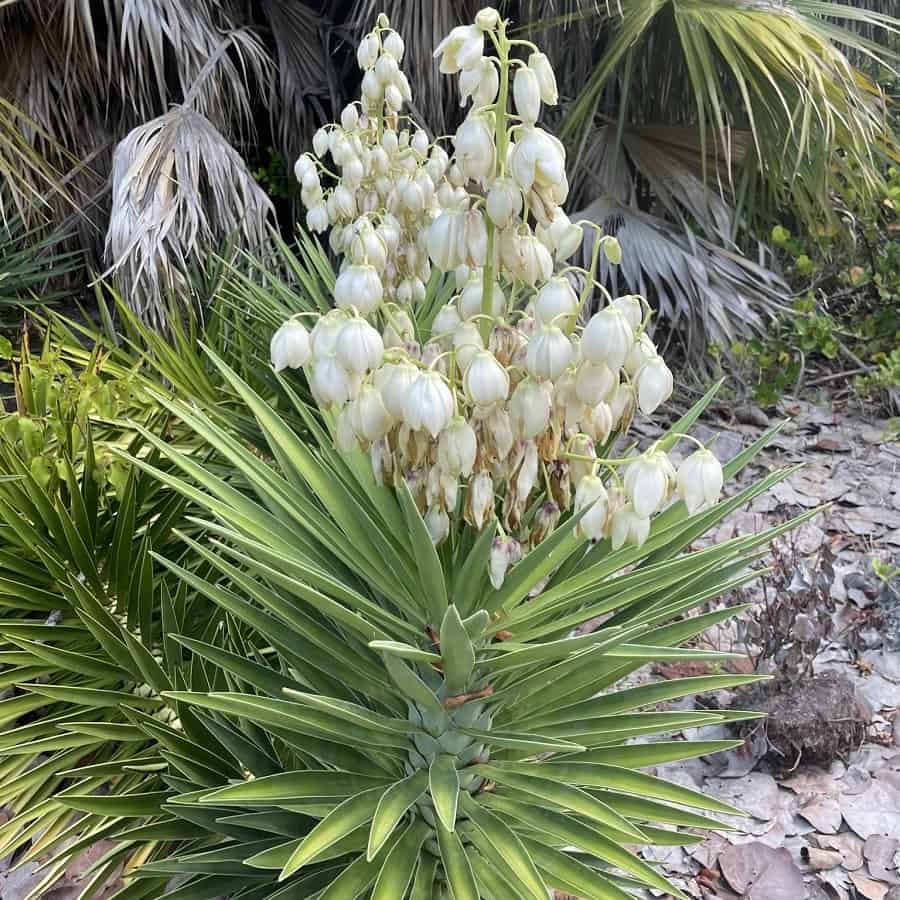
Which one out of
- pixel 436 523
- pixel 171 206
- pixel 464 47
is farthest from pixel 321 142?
pixel 171 206

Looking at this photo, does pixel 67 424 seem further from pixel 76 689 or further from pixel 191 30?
pixel 191 30

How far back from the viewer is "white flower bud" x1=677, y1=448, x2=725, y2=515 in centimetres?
83

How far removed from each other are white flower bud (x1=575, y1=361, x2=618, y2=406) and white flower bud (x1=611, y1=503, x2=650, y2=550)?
117mm

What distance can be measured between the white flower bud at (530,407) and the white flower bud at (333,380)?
16cm

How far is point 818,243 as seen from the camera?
3.65 m

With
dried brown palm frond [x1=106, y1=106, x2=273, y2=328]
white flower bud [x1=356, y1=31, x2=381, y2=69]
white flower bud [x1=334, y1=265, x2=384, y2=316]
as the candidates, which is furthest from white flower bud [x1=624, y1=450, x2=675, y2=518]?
dried brown palm frond [x1=106, y1=106, x2=273, y2=328]

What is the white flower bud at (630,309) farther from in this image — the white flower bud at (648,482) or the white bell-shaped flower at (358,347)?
the white bell-shaped flower at (358,347)

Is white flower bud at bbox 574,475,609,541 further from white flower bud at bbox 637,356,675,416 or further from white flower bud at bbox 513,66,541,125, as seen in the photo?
white flower bud at bbox 513,66,541,125

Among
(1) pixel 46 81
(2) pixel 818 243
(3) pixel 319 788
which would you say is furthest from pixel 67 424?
(2) pixel 818 243

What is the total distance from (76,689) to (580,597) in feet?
2.67

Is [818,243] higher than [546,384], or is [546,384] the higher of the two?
[546,384]

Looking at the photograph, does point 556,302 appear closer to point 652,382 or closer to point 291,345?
point 652,382

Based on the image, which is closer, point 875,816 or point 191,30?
point 875,816

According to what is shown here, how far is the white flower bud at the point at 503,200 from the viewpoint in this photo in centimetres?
83
